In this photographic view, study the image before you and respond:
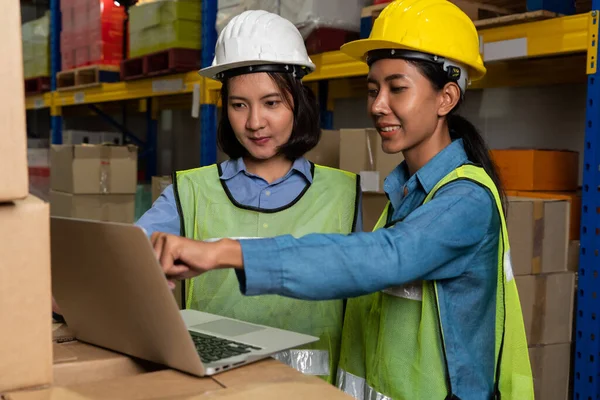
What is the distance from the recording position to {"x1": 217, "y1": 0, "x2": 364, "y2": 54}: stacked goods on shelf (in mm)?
2830

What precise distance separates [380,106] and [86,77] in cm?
422

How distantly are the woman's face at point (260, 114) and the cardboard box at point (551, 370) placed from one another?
1280mm

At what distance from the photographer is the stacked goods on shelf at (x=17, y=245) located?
74 cm

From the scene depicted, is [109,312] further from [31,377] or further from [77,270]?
[31,377]

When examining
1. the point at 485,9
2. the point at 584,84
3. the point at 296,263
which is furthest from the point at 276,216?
the point at 584,84

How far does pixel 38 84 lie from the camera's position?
19.4 feet

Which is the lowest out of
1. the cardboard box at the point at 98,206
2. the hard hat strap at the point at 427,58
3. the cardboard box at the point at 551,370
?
the cardboard box at the point at 551,370

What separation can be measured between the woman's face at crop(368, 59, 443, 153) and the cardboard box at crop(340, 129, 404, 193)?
117 cm

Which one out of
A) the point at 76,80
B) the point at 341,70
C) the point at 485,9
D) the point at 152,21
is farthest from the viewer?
the point at 76,80

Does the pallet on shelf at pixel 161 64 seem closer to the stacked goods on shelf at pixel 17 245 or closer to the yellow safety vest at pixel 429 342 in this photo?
the yellow safety vest at pixel 429 342

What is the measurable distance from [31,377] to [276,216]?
0.84m

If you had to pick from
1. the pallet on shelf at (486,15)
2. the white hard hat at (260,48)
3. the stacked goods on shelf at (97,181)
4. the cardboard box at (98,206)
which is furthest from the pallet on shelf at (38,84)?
the white hard hat at (260,48)

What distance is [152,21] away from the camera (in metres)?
3.90

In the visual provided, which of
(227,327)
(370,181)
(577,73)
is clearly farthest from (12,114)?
(577,73)
